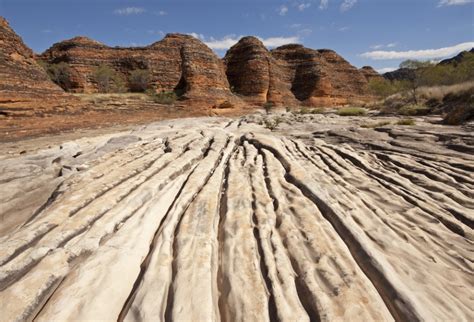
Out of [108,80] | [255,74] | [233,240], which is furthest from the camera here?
[255,74]

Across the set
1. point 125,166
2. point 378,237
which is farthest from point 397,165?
point 125,166

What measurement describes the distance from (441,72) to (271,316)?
30.6 meters

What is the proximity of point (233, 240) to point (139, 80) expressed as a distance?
3596 centimetres

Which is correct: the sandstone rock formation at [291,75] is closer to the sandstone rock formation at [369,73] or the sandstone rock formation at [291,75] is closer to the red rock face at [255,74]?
the red rock face at [255,74]

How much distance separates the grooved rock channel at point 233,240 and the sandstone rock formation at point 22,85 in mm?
12401

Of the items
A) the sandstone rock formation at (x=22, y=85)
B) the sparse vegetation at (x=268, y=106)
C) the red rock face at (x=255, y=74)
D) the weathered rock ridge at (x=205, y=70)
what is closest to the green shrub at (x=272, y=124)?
the sandstone rock formation at (x=22, y=85)

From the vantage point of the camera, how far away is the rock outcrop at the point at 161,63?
98.1ft

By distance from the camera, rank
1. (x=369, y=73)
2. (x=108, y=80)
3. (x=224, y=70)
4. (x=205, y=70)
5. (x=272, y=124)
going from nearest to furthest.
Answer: (x=272, y=124), (x=205, y=70), (x=108, y=80), (x=224, y=70), (x=369, y=73)

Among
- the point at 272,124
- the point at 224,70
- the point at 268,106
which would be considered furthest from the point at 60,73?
the point at 272,124

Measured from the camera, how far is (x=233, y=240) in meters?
2.82

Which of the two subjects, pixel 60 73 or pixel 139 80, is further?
pixel 139 80

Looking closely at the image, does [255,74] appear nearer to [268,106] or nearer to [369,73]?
[268,106]

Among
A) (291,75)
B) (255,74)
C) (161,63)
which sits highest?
(161,63)

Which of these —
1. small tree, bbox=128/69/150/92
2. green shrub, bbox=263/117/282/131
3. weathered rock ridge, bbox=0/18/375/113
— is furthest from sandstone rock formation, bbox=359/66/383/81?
green shrub, bbox=263/117/282/131
